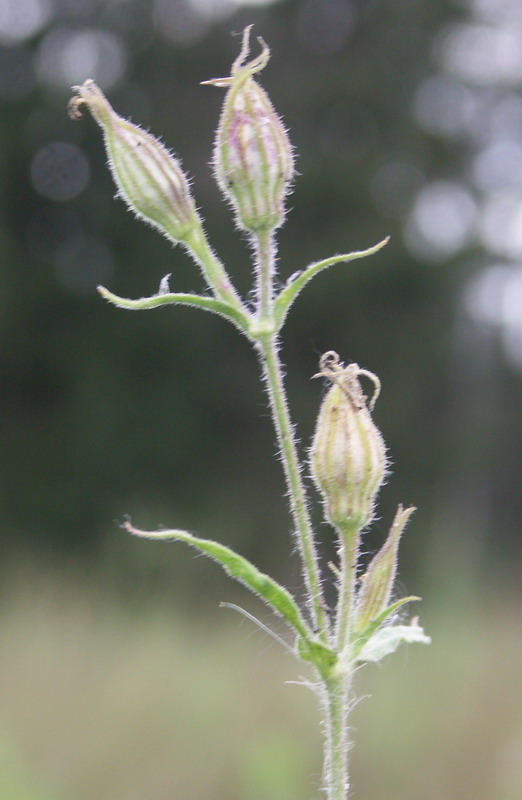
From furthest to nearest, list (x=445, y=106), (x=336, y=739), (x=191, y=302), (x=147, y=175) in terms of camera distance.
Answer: (x=445, y=106), (x=147, y=175), (x=191, y=302), (x=336, y=739)

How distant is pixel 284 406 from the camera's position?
1584 millimetres

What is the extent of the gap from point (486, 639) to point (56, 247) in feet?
32.3

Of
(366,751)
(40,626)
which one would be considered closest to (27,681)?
(40,626)

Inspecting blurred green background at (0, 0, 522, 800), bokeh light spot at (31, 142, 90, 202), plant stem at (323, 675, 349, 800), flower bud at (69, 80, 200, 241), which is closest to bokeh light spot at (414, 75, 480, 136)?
blurred green background at (0, 0, 522, 800)

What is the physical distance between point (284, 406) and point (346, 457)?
0.15 m

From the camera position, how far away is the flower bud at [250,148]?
5.44 ft

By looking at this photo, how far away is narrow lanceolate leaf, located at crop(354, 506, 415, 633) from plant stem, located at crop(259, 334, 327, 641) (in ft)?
0.44

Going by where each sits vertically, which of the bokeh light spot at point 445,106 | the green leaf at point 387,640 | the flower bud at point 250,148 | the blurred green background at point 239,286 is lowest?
the green leaf at point 387,640

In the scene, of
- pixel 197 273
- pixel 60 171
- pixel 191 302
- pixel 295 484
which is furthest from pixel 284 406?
pixel 60 171

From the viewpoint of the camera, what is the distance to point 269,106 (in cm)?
170

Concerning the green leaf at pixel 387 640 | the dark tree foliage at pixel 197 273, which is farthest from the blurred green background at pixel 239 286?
the green leaf at pixel 387 640

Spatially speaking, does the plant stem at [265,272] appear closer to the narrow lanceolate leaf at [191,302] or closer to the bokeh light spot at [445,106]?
the narrow lanceolate leaf at [191,302]

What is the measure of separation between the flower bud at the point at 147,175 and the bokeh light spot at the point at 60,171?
46.3 feet

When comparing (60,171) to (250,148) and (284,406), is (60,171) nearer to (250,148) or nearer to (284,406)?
(250,148)
